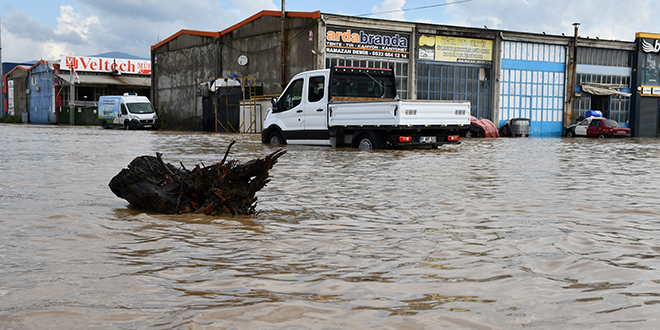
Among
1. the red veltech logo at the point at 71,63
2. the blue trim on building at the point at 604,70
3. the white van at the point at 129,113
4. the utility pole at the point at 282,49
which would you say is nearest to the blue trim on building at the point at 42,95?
the red veltech logo at the point at 71,63

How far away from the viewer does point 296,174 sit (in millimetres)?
10094

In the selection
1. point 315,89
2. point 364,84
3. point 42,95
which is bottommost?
point 315,89

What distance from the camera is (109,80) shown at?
173ft

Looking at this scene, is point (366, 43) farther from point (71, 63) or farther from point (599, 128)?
point (71, 63)

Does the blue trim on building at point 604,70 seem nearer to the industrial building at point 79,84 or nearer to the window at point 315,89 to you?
the window at point 315,89

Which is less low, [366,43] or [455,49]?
[455,49]

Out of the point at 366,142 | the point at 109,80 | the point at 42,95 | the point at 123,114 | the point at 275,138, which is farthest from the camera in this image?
the point at 42,95

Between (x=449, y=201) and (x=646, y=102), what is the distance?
39.3 meters

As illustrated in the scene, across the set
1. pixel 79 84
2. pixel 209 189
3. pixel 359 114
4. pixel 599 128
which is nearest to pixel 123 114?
pixel 79 84

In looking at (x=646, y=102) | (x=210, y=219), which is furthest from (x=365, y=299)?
(x=646, y=102)

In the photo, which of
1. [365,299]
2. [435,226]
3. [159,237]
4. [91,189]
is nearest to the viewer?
[365,299]

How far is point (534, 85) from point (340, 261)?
37.0 m

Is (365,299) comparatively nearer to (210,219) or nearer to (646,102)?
(210,219)

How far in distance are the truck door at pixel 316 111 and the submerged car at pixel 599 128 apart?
2316cm
